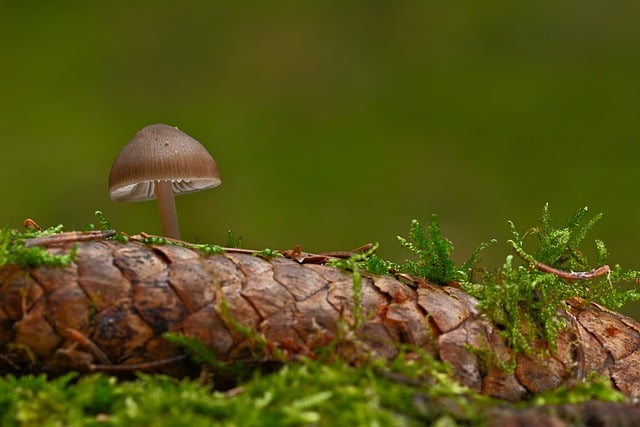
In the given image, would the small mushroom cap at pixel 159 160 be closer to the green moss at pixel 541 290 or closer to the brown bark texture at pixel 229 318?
the brown bark texture at pixel 229 318

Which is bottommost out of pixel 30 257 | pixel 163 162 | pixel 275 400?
pixel 275 400

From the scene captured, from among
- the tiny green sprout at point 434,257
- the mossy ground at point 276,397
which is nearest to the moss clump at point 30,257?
the mossy ground at point 276,397

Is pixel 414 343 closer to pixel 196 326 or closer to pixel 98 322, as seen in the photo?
pixel 196 326

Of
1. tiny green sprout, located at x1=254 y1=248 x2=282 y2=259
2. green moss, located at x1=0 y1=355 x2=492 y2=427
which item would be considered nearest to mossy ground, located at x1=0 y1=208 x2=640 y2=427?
green moss, located at x1=0 y1=355 x2=492 y2=427

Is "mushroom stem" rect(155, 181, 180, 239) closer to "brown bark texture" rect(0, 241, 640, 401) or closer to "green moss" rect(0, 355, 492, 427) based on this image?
"brown bark texture" rect(0, 241, 640, 401)

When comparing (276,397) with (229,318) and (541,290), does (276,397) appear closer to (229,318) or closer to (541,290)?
(229,318)

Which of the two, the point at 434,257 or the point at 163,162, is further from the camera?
the point at 163,162

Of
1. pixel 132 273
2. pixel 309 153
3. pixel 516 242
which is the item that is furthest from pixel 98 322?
Result: pixel 309 153

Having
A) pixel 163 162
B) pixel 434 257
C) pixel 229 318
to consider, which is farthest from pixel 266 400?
pixel 163 162
